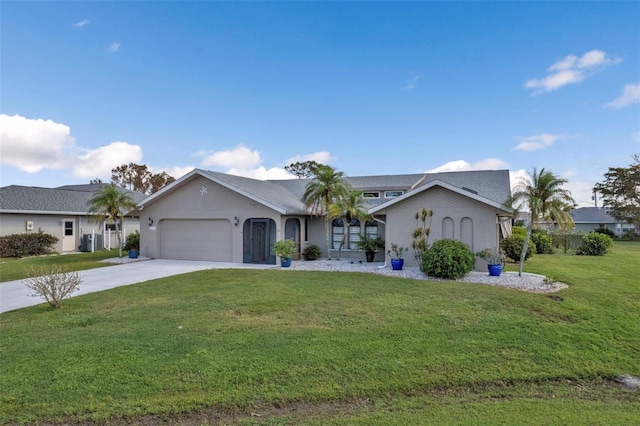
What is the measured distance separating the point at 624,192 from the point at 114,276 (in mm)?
53466

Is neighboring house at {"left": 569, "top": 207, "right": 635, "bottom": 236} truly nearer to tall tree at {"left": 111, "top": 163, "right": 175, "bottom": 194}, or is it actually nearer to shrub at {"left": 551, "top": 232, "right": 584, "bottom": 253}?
shrub at {"left": 551, "top": 232, "right": 584, "bottom": 253}

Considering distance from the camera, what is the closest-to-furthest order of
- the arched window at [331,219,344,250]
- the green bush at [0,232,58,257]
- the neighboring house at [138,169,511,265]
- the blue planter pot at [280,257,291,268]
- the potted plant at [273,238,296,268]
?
Answer: the neighboring house at [138,169,511,265]
the potted plant at [273,238,296,268]
the blue planter pot at [280,257,291,268]
the arched window at [331,219,344,250]
the green bush at [0,232,58,257]

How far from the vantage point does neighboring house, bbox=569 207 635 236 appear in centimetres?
5197

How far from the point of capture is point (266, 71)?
65.8ft

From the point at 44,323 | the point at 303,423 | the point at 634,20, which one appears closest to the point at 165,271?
the point at 44,323

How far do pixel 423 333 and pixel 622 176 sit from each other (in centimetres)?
5136

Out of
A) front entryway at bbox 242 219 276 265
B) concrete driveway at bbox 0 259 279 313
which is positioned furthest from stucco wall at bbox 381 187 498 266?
concrete driveway at bbox 0 259 279 313

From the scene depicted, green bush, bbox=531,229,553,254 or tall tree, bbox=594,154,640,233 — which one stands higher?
tall tree, bbox=594,154,640,233

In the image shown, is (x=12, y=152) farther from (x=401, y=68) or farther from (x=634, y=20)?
(x=634, y=20)

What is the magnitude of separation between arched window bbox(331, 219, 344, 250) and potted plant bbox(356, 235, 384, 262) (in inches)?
68.1

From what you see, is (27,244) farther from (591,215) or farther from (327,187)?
(591,215)

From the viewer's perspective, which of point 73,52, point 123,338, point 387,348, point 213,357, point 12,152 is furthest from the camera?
point 12,152

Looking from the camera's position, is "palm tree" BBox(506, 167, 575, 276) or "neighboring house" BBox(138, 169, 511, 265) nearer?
"palm tree" BBox(506, 167, 575, 276)

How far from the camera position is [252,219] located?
18297 millimetres
